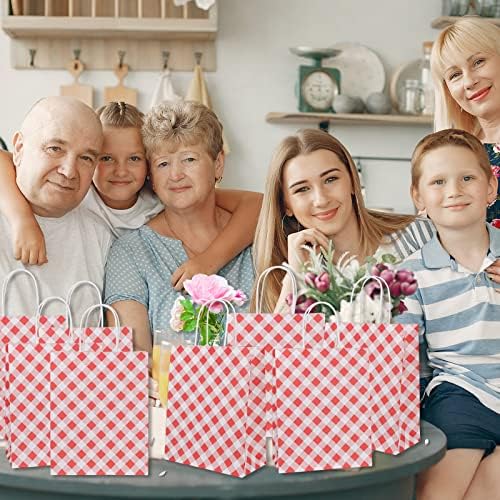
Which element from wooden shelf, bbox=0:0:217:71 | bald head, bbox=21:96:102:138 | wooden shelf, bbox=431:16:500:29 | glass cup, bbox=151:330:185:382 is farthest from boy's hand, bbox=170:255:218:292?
wooden shelf, bbox=431:16:500:29

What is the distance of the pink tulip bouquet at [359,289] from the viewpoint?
5.20ft

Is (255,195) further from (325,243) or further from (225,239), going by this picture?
(325,243)

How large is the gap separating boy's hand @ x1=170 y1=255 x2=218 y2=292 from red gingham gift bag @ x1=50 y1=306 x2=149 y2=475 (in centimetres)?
79

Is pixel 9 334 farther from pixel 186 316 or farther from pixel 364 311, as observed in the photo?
pixel 364 311

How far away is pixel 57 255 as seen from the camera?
2189 mm

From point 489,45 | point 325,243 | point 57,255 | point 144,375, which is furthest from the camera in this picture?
point 489,45

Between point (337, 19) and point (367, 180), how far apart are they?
2.73 feet

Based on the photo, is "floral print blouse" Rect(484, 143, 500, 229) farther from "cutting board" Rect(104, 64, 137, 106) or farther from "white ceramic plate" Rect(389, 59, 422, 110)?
"cutting board" Rect(104, 64, 137, 106)

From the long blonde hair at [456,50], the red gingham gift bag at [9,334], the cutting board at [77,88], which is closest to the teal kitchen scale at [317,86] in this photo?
the cutting board at [77,88]

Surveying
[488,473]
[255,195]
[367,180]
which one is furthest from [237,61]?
Answer: [488,473]

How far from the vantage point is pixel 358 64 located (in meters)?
4.55

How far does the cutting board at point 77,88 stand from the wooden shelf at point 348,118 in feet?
2.91

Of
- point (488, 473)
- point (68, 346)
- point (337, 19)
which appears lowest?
point (488, 473)

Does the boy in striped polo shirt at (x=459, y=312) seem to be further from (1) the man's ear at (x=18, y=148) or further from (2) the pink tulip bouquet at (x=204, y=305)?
→ (1) the man's ear at (x=18, y=148)
